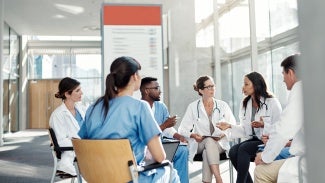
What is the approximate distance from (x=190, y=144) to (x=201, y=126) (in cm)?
23

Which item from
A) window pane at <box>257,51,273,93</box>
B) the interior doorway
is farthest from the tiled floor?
the interior doorway

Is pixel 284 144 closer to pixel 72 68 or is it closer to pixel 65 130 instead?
pixel 65 130

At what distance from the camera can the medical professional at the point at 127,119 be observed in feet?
5.67

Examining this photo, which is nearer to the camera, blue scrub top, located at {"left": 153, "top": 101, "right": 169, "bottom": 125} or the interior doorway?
blue scrub top, located at {"left": 153, "top": 101, "right": 169, "bottom": 125}

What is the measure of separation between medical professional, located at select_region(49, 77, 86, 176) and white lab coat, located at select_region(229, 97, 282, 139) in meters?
1.45

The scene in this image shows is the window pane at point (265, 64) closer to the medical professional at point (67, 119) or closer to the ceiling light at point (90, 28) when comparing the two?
the medical professional at point (67, 119)

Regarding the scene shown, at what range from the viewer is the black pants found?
109 inches

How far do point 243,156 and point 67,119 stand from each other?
1.55 meters

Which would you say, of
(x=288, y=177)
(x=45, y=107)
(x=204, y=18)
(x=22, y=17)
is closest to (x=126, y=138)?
(x=288, y=177)

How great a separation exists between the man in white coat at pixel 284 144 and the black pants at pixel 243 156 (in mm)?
561

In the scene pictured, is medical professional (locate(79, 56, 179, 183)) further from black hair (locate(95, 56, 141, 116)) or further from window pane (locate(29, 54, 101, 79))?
window pane (locate(29, 54, 101, 79))

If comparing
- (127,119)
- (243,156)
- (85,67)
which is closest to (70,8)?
(85,67)

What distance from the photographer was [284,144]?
2.04m

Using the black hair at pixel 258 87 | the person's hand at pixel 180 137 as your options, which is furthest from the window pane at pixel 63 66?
the black hair at pixel 258 87
